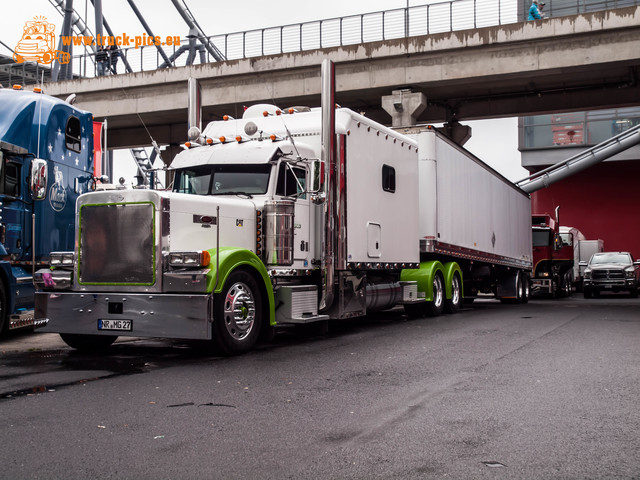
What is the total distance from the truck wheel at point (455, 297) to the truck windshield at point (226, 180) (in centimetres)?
797

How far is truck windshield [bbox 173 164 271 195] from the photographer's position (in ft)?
35.1

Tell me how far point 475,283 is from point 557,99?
1038 centimetres

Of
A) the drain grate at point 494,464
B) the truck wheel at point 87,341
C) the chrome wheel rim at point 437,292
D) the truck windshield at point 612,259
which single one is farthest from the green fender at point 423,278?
the truck windshield at point 612,259

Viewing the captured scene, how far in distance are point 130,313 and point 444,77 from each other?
746 inches

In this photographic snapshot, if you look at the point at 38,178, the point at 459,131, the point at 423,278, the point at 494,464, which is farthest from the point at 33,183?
the point at 459,131

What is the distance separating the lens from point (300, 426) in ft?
18.3

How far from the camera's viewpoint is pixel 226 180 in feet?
35.6

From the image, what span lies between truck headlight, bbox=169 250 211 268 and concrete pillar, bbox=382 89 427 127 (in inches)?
725

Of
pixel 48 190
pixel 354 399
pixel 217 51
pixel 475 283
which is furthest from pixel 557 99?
pixel 354 399

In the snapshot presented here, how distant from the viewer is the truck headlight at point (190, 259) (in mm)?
8805

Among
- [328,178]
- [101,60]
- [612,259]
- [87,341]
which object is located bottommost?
[87,341]

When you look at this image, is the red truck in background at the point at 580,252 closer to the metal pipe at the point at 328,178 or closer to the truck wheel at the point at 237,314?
the metal pipe at the point at 328,178

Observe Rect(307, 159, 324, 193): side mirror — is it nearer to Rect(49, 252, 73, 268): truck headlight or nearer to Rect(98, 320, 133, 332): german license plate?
Rect(98, 320, 133, 332): german license plate

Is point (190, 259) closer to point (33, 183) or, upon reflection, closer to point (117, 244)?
point (117, 244)
